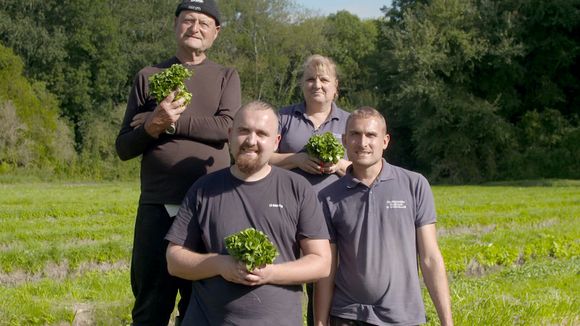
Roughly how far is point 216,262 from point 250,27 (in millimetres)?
50511

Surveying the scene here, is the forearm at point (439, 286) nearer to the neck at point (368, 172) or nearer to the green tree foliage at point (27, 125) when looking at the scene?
the neck at point (368, 172)

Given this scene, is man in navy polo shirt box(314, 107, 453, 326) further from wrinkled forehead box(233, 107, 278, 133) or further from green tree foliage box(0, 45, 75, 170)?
green tree foliage box(0, 45, 75, 170)

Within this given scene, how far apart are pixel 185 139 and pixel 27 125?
39325 millimetres

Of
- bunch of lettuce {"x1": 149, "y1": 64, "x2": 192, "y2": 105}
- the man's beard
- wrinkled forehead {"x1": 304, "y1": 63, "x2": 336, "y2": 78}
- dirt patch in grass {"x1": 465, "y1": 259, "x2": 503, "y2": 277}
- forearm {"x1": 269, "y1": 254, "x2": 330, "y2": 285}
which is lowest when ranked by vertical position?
dirt patch in grass {"x1": 465, "y1": 259, "x2": 503, "y2": 277}

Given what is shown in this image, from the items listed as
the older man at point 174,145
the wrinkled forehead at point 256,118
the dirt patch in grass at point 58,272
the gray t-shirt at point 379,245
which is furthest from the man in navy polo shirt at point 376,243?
the dirt patch in grass at point 58,272

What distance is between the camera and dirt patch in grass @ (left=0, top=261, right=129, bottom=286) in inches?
400

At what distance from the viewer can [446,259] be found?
396 inches

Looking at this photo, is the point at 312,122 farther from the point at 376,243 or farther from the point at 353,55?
the point at 353,55

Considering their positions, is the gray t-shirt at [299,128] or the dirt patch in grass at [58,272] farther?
the dirt patch in grass at [58,272]

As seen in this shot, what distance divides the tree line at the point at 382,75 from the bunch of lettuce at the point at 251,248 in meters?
34.2

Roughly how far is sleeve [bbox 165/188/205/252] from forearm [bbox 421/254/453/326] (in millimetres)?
1393

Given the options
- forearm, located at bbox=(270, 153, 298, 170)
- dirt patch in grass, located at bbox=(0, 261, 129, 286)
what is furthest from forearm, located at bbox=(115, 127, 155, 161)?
dirt patch in grass, located at bbox=(0, 261, 129, 286)

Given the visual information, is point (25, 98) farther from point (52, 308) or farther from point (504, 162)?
point (52, 308)

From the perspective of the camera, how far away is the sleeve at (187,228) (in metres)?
3.71
